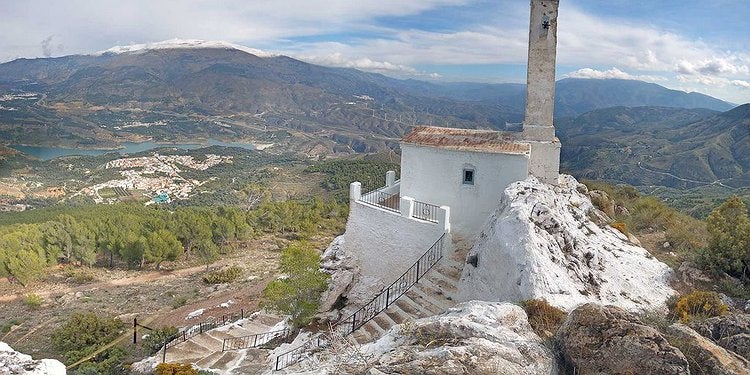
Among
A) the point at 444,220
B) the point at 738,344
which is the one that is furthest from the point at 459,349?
the point at 444,220

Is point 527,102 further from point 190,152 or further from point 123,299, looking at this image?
point 190,152

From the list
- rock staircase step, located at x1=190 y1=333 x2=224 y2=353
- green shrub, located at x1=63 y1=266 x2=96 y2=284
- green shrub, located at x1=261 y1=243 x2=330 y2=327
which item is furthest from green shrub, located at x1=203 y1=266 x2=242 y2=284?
green shrub, located at x1=261 y1=243 x2=330 y2=327

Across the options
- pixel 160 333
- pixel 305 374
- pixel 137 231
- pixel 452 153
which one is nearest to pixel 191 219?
pixel 137 231

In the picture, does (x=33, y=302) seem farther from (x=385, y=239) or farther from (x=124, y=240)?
(x=385, y=239)

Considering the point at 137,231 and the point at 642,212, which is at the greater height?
the point at 642,212

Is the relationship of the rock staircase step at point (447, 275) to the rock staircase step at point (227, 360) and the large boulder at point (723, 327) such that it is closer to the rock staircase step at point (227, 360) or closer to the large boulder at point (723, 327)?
the large boulder at point (723, 327)

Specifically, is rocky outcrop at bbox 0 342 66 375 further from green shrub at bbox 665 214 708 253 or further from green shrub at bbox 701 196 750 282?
green shrub at bbox 665 214 708 253

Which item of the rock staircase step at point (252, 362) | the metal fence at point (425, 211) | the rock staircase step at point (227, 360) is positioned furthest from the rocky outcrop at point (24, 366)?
the metal fence at point (425, 211)
